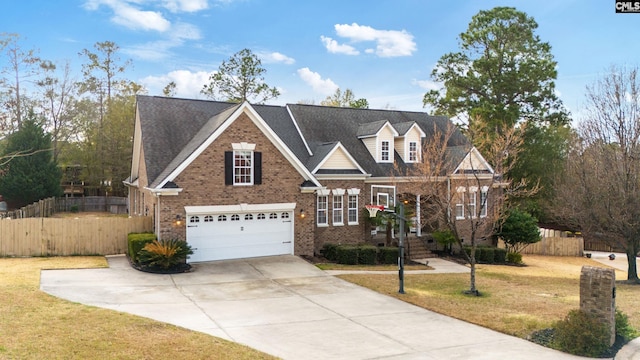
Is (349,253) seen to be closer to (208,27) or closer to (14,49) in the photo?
(208,27)

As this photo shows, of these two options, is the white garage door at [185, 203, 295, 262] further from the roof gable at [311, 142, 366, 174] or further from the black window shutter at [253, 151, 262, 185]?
the roof gable at [311, 142, 366, 174]

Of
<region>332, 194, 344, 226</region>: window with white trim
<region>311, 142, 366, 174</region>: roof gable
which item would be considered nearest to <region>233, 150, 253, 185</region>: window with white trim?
<region>311, 142, 366, 174</region>: roof gable

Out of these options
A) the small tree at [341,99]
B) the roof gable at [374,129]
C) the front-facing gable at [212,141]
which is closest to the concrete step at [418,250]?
the roof gable at [374,129]

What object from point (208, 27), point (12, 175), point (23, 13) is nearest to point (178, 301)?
point (23, 13)

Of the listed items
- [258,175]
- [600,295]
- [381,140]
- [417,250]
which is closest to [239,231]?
[258,175]

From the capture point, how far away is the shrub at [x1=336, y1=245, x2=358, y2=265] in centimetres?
2248

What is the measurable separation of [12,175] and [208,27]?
910 inches

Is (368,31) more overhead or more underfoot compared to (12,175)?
more overhead

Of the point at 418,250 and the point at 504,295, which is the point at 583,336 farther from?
the point at 418,250

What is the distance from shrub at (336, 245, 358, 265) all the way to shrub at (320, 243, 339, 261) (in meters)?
0.23

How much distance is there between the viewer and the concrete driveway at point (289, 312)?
34.7 ft

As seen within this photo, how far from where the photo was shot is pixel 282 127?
27750 millimetres

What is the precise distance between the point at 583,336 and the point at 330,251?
44.6ft

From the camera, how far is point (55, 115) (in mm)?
49875
